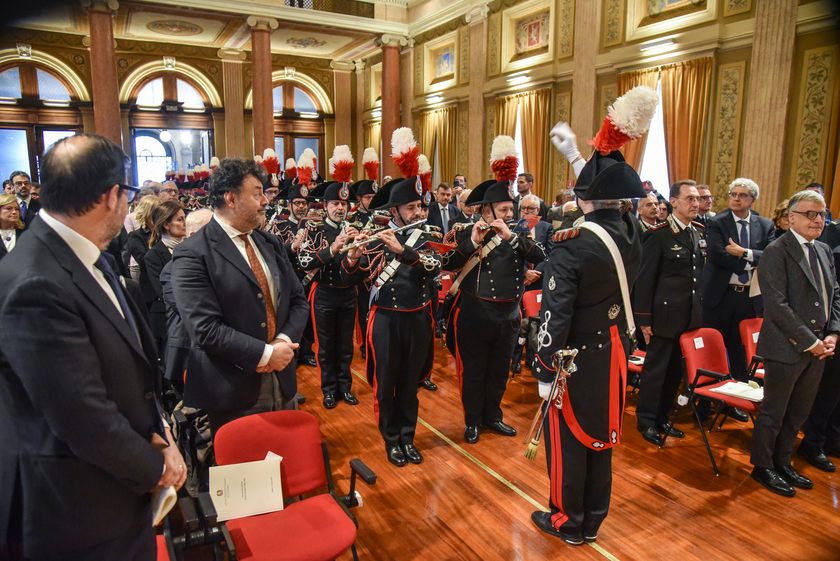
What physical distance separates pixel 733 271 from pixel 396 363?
302 cm

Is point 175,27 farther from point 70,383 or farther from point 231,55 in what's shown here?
point 70,383

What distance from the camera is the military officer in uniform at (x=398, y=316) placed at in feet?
10.8

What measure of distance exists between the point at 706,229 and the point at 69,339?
4.68m

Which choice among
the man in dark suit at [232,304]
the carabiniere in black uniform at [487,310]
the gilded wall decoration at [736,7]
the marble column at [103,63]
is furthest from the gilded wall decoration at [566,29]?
the marble column at [103,63]

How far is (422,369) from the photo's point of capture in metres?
3.53

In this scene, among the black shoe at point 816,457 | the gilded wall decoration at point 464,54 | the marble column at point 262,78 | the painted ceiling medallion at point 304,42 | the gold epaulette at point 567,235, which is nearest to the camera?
the gold epaulette at point 567,235

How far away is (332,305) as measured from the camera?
4.37 m

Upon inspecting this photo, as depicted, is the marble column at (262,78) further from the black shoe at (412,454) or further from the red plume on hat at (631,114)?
the red plume on hat at (631,114)

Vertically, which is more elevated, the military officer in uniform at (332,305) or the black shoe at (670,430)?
the military officer in uniform at (332,305)

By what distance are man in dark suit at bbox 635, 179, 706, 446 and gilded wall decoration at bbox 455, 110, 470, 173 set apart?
9029 millimetres

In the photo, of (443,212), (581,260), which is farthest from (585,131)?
(581,260)

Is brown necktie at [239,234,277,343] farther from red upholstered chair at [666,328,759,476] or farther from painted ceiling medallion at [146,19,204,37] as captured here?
painted ceiling medallion at [146,19,204,37]

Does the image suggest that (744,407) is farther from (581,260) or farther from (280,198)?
(280,198)

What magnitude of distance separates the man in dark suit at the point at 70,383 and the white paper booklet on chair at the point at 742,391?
11.4ft
